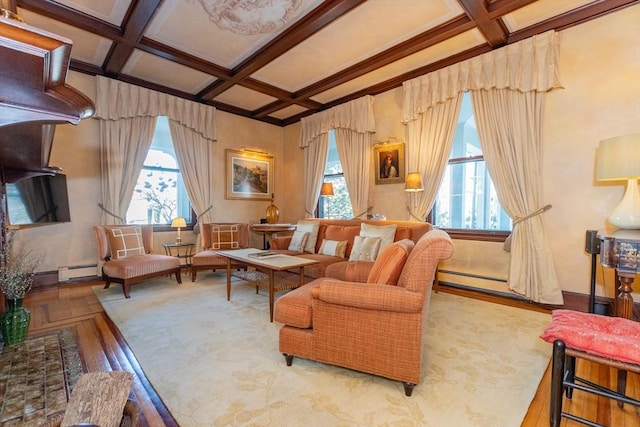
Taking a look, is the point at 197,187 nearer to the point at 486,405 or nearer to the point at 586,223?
the point at 486,405

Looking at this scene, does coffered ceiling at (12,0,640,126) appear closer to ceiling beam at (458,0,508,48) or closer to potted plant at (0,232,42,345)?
ceiling beam at (458,0,508,48)

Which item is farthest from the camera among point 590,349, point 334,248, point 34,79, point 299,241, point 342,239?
point 299,241

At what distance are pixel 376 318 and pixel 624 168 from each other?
2.27m

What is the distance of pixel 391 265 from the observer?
6.25ft

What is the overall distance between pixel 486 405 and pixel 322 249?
2776mm

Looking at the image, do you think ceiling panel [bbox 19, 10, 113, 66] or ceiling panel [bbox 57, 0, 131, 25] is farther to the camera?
ceiling panel [bbox 19, 10, 113, 66]

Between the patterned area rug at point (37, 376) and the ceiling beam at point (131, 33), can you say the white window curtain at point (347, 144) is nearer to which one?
the ceiling beam at point (131, 33)

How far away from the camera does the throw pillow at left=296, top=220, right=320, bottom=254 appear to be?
4461mm

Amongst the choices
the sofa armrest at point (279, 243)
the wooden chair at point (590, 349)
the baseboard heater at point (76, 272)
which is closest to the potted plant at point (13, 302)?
the baseboard heater at point (76, 272)

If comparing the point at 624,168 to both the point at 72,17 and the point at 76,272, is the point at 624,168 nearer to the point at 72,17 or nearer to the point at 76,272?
the point at 72,17

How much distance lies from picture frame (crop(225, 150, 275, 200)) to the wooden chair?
17.4 ft

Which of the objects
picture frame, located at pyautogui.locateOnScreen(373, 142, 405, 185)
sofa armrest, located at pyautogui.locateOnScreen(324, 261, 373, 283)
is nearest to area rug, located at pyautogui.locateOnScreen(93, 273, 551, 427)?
sofa armrest, located at pyautogui.locateOnScreen(324, 261, 373, 283)

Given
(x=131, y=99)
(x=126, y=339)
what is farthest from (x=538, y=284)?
(x=131, y=99)

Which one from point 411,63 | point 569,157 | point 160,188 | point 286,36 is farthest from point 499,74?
point 160,188
